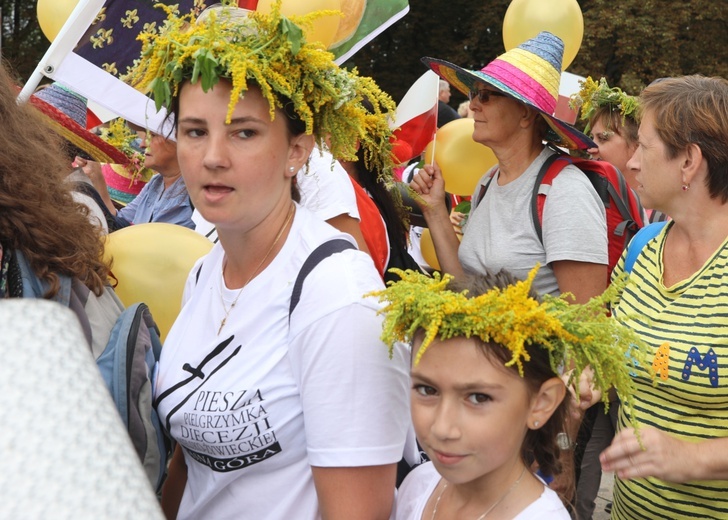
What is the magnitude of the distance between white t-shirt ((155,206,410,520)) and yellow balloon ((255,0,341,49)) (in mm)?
1568

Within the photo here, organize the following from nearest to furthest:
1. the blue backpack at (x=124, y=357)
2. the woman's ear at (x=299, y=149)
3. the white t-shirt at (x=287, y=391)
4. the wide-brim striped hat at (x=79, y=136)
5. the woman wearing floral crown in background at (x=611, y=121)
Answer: the white t-shirt at (x=287, y=391) < the blue backpack at (x=124, y=357) < the woman's ear at (x=299, y=149) < the wide-brim striped hat at (x=79, y=136) < the woman wearing floral crown in background at (x=611, y=121)

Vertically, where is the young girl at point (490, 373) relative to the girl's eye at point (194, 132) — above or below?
below

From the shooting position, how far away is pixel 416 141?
4629 millimetres

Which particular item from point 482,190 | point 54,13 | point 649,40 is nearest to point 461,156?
point 482,190

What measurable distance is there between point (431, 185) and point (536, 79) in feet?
2.80

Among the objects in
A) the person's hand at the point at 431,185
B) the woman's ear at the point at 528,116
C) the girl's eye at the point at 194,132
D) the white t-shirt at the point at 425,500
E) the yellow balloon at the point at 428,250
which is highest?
the girl's eye at the point at 194,132

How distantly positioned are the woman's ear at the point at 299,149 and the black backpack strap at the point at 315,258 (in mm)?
278

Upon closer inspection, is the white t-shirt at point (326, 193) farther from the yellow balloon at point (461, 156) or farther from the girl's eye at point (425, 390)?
the girl's eye at point (425, 390)

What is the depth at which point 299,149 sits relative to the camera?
218 centimetres

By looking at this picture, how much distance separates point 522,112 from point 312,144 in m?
1.66

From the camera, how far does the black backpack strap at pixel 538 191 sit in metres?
3.34

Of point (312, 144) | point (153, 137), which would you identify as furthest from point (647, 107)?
point (153, 137)

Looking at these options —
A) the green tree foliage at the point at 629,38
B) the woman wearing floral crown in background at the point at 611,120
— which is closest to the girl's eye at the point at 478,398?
the woman wearing floral crown in background at the point at 611,120

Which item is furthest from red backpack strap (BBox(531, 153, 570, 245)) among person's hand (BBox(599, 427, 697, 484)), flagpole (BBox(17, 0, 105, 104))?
flagpole (BBox(17, 0, 105, 104))
